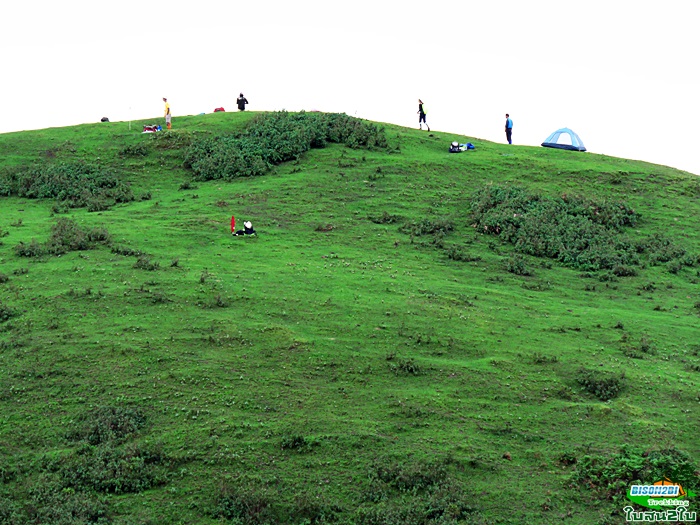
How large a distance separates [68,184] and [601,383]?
2742 centimetres

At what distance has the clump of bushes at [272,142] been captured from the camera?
39562mm

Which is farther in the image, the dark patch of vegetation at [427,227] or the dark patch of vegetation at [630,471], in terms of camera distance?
the dark patch of vegetation at [427,227]

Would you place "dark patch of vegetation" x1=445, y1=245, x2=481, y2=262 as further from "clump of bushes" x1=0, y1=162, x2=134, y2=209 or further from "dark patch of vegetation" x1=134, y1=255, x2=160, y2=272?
"clump of bushes" x1=0, y1=162, x2=134, y2=209

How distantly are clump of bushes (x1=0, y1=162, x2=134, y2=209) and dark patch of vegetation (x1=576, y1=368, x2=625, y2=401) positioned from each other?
23607 mm

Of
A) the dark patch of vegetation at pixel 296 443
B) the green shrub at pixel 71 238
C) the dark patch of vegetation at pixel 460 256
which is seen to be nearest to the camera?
the dark patch of vegetation at pixel 296 443

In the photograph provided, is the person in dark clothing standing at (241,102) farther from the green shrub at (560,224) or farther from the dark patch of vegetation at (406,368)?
the dark patch of vegetation at (406,368)

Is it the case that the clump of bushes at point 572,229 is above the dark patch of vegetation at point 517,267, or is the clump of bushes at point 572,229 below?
above

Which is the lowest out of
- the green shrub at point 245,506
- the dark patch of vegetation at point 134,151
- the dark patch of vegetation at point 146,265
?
the green shrub at point 245,506

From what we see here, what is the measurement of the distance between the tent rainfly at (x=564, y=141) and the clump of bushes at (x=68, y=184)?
26378 millimetres

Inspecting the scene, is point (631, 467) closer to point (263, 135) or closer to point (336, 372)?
point (336, 372)

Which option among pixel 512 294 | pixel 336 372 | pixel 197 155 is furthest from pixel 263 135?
pixel 336 372


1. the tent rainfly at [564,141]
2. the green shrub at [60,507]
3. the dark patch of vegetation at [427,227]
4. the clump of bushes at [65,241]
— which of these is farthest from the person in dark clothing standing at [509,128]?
the green shrub at [60,507]

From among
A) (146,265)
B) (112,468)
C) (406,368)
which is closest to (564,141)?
(146,265)

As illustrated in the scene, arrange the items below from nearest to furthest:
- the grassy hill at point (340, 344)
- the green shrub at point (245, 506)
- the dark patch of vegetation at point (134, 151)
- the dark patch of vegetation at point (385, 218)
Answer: the green shrub at point (245, 506)
the grassy hill at point (340, 344)
the dark patch of vegetation at point (385, 218)
the dark patch of vegetation at point (134, 151)
